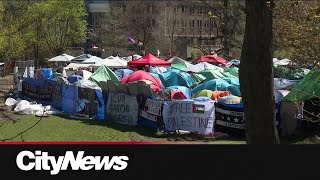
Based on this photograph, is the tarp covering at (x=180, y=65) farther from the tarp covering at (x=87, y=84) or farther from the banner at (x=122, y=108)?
the banner at (x=122, y=108)

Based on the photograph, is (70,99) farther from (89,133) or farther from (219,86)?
(219,86)

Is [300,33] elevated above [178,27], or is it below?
below

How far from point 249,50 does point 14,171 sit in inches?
108

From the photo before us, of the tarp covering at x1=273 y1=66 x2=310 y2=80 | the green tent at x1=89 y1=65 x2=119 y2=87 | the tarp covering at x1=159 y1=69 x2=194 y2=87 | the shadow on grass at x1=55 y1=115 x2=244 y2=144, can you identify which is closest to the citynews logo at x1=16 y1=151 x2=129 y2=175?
the shadow on grass at x1=55 y1=115 x2=244 y2=144

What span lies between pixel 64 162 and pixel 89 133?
1383cm

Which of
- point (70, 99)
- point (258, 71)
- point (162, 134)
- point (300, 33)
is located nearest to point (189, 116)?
point (162, 134)

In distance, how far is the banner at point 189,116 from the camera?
18.5 metres

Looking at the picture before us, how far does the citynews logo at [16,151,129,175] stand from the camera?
513 cm

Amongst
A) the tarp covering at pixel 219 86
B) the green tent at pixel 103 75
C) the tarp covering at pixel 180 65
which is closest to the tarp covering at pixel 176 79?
the green tent at pixel 103 75

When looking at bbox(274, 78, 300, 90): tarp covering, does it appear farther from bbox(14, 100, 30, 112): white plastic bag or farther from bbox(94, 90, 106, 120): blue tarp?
bbox(14, 100, 30, 112): white plastic bag

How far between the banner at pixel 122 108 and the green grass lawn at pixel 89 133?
16.0 inches

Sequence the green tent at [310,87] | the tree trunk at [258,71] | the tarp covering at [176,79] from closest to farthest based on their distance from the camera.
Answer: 1. the tree trunk at [258,71]
2. the green tent at [310,87]
3. the tarp covering at [176,79]

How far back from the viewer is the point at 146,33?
75125 mm

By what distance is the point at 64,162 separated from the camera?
5137 mm
